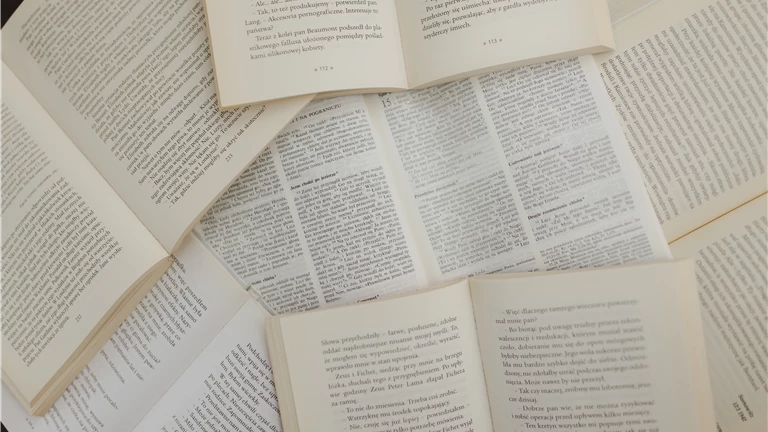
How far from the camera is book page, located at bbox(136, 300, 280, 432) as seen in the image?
2.15ft

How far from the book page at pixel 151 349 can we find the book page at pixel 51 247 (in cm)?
4

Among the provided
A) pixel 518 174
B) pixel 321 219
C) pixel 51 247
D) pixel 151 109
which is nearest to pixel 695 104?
pixel 518 174

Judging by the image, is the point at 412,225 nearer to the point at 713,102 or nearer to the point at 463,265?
the point at 463,265

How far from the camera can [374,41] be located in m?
0.63

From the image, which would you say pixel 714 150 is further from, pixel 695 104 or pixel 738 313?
pixel 738 313

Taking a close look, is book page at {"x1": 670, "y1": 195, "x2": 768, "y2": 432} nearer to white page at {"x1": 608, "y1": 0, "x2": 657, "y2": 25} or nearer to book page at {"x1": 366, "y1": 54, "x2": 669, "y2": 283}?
book page at {"x1": 366, "y1": 54, "x2": 669, "y2": 283}

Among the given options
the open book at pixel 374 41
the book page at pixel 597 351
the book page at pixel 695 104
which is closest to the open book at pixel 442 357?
the book page at pixel 597 351

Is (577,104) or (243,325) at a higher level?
(577,104)

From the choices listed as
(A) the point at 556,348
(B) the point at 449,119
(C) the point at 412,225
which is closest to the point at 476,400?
(A) the point at 556,348

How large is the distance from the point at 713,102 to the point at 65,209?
771 millimetres

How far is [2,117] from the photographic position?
694mm

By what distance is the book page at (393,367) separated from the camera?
617 millimetres

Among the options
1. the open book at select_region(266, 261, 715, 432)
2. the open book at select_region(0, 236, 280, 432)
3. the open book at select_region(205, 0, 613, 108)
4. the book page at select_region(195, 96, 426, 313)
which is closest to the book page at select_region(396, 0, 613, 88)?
the open book at select_region(205, 0, 613, 108)

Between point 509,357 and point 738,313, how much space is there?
10.3 inches
